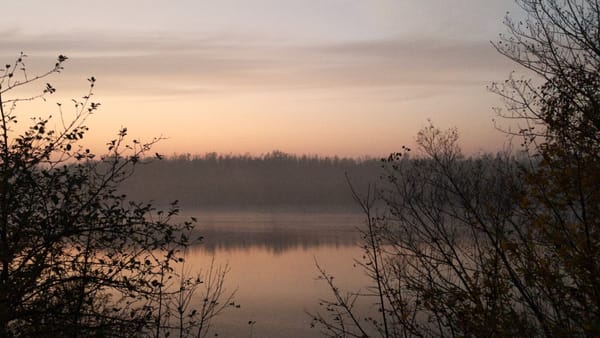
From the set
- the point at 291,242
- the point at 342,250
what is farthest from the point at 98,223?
the point at 291,242

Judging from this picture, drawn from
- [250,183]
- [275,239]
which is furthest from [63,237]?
[250,183]

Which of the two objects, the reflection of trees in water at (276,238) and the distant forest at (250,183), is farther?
the distant forest at (250,183)

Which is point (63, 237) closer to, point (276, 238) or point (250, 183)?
point (276, 238)

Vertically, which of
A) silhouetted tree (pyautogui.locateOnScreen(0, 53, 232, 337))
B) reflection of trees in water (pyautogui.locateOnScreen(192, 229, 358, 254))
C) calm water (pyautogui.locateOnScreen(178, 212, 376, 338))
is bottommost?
calm water (pyautogui.locateOnScreen(178, 212, 376, 338))

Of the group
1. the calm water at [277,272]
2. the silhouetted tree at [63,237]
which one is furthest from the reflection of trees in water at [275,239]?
the silhouetted tree at [63,237]

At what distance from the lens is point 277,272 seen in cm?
2494

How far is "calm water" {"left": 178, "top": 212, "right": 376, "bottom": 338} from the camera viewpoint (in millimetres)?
15844

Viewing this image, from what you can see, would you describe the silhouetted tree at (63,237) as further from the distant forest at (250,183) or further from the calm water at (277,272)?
the distant forest at (250,183)

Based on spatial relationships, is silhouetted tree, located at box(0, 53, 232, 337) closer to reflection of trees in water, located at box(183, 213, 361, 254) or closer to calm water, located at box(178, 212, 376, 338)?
calm water, located at box(178, 212, 376, 338)

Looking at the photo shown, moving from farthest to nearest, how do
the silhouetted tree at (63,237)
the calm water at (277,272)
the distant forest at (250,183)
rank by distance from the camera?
1. the distant forest at (250,183)
2. the calm water at (277,272)
3. the silhouetted tree at (63,237)

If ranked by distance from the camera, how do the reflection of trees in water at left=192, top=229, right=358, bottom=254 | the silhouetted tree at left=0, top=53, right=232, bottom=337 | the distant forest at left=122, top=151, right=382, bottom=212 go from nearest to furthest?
the silhouetted tree at left=0, top=53, right=232, bottom=337 → the reflection of trees in water at left=192, top=229, right=358, bottom=254 → the distant forest at left=122, top=151, right=382, bottom=212

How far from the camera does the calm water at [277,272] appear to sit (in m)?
15.8

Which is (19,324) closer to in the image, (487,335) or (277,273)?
(487,335)

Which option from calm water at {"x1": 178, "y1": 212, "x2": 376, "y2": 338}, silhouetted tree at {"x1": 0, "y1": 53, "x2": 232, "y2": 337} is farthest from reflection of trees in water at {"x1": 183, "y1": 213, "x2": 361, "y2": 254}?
silhouetted tree at {"x1": 0, "y1": 53, "x2": 232, "y2": 337}
